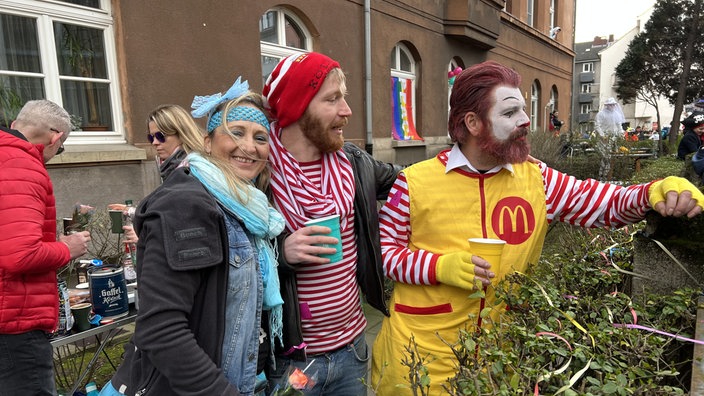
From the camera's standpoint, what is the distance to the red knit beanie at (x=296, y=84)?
65.1 inches

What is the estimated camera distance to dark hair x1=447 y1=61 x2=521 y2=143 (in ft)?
5.52

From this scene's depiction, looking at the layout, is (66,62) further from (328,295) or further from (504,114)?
(504,114)

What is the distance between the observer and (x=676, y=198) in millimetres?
1424

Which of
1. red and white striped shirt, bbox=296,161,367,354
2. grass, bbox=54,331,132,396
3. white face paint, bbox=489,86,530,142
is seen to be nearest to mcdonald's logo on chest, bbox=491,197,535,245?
white face paint, bbox=489,86,530,142

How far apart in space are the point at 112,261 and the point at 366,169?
301 cm

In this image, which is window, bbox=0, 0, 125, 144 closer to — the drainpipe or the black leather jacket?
the black leather jacket

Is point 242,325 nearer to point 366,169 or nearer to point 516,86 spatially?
point 366,169

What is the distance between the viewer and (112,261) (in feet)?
12.8

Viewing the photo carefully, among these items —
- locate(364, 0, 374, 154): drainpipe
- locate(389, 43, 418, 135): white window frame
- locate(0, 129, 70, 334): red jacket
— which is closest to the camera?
locate(0, 129, 70, 334): red jacket

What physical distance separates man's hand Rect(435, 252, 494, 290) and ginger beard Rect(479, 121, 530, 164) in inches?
15.5

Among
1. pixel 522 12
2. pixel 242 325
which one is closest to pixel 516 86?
pixel 242 325

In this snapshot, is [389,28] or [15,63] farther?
[389,28]

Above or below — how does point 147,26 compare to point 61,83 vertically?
above

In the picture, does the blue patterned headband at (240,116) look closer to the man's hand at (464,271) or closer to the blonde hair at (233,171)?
the blonde hair at (233,171)
